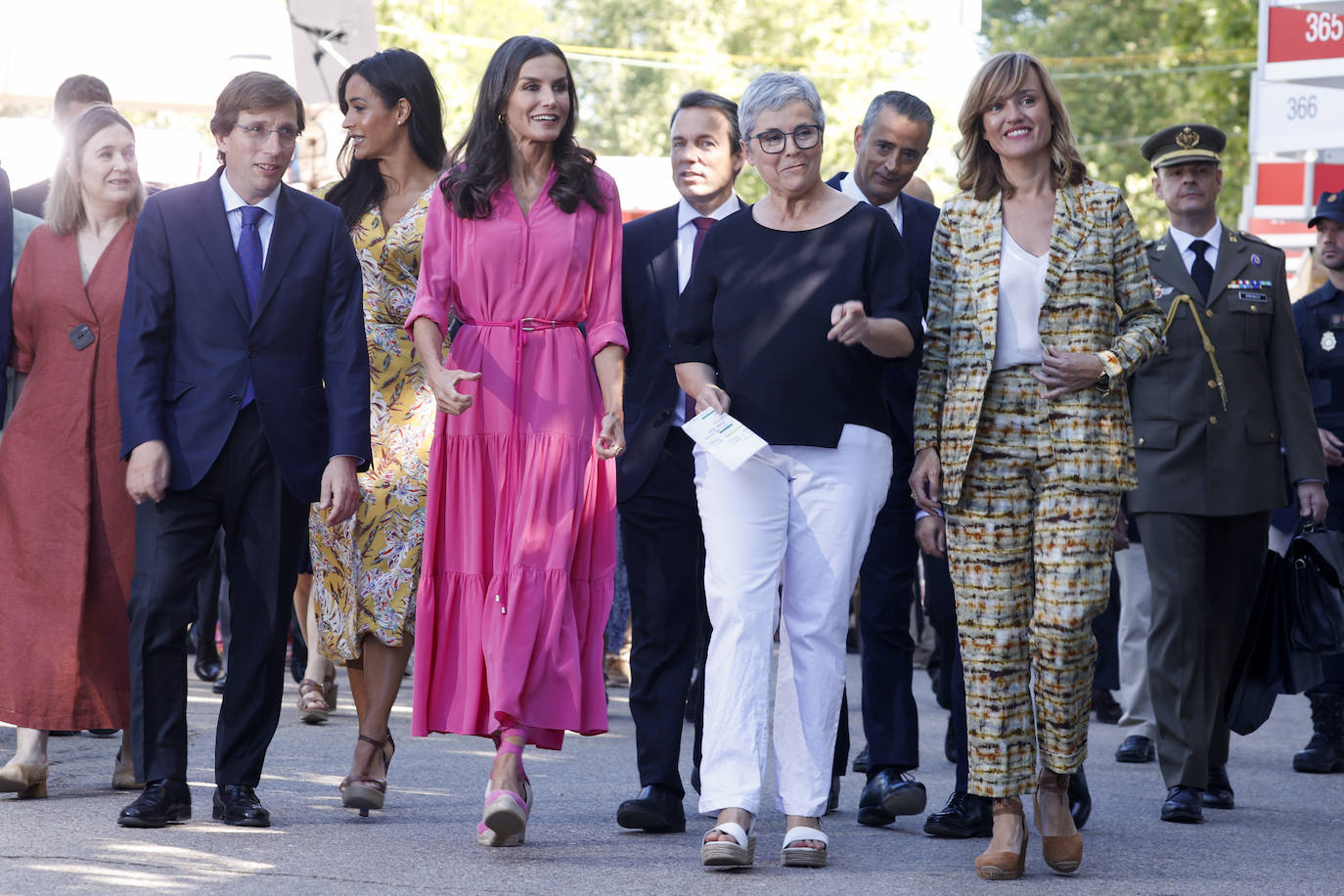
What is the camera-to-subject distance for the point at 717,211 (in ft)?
22.4

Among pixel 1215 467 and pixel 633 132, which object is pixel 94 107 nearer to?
pixel 1215 467

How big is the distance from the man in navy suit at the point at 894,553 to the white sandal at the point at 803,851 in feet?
2.91

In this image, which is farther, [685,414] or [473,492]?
[685,414]

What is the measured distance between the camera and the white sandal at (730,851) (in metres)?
5.54

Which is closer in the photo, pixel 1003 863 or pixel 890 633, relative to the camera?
pixel 1003 863

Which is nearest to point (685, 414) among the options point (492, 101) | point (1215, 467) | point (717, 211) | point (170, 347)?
point (717, 211)

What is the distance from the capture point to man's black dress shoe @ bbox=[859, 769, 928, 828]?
660cm

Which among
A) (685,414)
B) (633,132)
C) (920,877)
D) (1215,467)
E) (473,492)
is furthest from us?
(633,132)

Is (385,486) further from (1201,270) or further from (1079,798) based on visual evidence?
(1201,270)

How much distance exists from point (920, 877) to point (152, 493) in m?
2.66

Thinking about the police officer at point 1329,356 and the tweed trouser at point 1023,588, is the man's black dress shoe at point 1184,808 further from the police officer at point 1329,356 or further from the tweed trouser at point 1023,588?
the police officer at point 1329,356

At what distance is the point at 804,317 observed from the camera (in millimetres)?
5836

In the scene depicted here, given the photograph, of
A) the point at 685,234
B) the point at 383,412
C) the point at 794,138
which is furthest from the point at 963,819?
the point at 383,412

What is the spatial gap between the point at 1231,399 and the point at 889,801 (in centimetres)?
236
